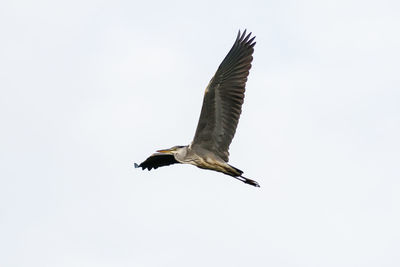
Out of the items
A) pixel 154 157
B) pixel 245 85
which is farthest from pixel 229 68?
pixel 154 157

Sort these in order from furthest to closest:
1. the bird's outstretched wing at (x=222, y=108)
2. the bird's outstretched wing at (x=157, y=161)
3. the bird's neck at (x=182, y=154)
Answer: the bird's outstretched wing at (x=157, y=161) < the bird's neck at (x=182, y=154) < the bird's outstretched wing at (x=222, y=108)

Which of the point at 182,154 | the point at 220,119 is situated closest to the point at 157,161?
the point at 182,154

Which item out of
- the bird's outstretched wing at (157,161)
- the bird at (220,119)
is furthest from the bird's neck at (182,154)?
the bird's outstretched wing at (157,161)

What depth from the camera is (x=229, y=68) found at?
47.7ft

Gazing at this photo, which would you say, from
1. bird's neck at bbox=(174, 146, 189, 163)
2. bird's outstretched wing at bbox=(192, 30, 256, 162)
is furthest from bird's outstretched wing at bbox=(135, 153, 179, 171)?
bird's outstretched wing at bbox=(192, 30, 256, 162)

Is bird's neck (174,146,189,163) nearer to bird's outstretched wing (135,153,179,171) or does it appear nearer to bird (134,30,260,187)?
bird (134,30,260,187)

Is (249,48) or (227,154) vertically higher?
(249,48)

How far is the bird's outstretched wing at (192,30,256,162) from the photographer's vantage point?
14109 millimetres

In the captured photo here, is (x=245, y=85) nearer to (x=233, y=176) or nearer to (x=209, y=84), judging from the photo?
(x=209, y=84)

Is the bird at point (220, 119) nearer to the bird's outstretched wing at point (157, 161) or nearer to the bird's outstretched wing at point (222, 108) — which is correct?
the bird's outstretched wing at point (222, 108)

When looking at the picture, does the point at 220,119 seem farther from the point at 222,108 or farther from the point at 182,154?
the point at 182,154

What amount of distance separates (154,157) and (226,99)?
7.84 ft

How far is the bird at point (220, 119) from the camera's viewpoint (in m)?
14.1

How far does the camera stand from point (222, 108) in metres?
14.2
